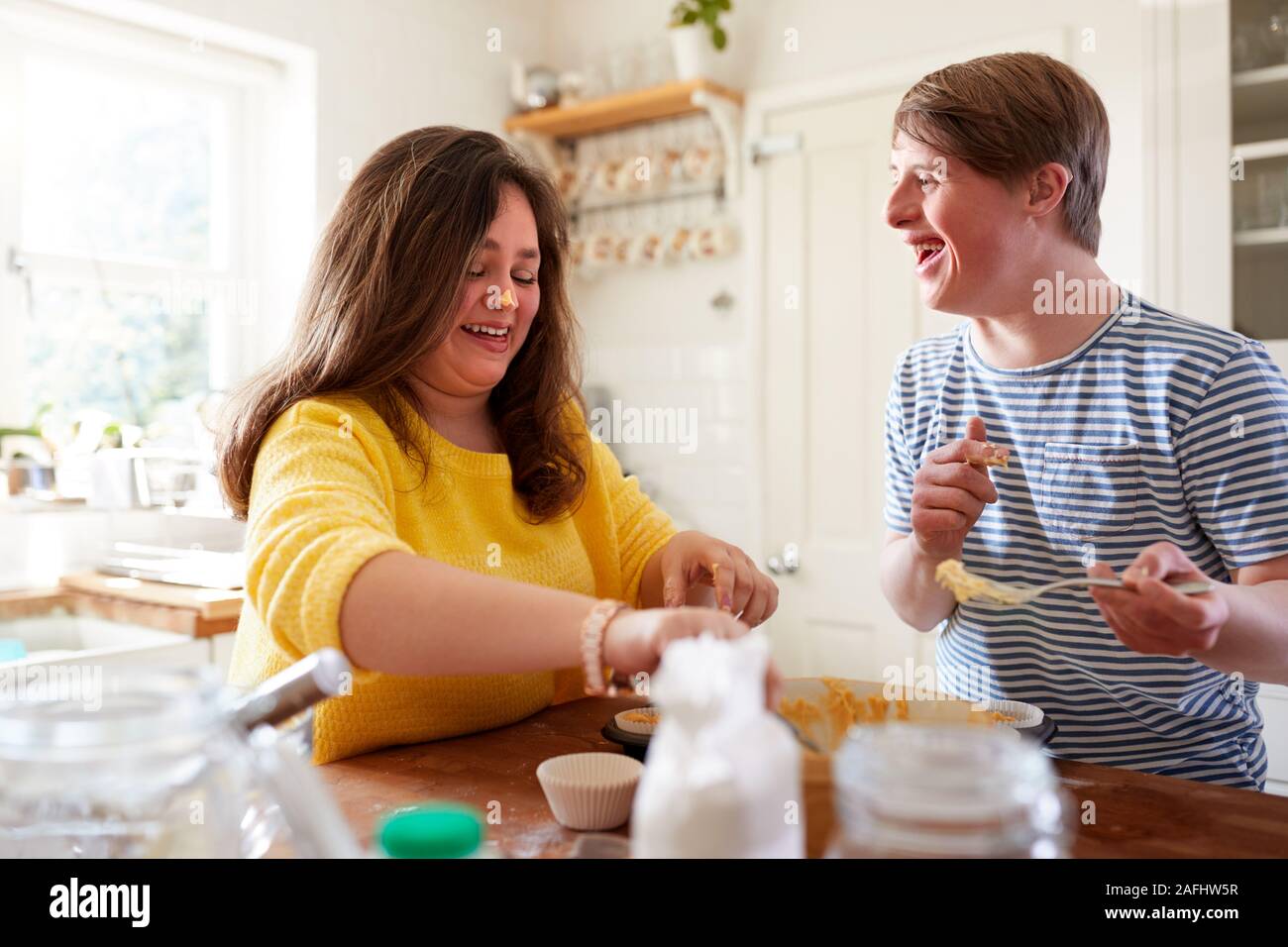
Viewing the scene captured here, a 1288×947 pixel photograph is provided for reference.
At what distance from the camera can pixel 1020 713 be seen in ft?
3.73

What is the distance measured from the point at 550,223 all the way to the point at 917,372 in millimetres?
582

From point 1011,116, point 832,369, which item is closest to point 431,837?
point 1011,116

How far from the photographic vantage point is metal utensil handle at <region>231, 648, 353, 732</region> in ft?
2.39

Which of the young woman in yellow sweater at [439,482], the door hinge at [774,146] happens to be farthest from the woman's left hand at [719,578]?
the door hinge at [774,146]

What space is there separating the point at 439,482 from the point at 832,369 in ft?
6.91

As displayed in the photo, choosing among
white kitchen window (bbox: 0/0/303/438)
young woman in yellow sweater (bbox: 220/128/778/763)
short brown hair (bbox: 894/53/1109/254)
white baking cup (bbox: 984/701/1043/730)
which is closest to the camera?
young woman in yellow sweater (bbox: 220/128/778/763)

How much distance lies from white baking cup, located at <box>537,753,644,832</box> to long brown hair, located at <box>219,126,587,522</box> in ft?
1.68

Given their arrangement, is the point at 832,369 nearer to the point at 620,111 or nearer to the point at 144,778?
the point at 620,111

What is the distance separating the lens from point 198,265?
3.27 meters

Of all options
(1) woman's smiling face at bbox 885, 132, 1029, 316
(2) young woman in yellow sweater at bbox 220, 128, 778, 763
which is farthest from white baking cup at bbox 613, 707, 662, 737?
(1) woman's smiling face at bbox 885, 132, 1029, 316

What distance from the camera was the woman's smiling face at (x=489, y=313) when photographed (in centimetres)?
136

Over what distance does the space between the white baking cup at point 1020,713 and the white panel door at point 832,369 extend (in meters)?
1.94

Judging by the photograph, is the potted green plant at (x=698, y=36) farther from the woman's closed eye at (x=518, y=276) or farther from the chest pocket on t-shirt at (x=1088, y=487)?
the chest pocket on t-shirt at (x=1088, y=487)

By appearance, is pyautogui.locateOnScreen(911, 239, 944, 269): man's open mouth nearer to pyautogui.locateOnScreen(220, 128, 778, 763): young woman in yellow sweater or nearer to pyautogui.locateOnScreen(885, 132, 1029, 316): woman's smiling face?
pyautogui.locateOnScreen(885, 132, 1029, 316): woman's smiling face
